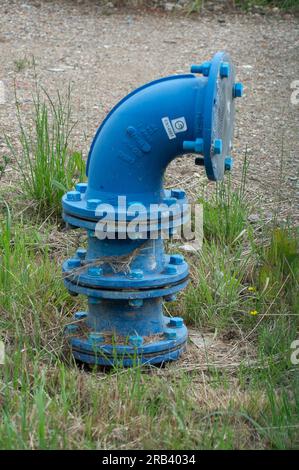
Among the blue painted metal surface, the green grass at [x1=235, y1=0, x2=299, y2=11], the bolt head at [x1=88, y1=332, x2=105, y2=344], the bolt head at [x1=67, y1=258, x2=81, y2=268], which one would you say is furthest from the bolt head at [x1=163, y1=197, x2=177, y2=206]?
the green grass at [x1=235, y1=0, x2=299, y2=11]

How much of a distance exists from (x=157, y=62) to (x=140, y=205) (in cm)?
330

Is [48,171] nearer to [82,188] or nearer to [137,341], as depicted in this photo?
[82,188]

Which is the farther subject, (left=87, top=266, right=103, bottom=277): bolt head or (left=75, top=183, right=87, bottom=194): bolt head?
(left=75, top=183, right=87, bottom=194): bolt head

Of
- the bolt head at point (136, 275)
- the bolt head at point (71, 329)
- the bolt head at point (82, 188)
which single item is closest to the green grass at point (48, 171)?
the bolt head at point (82, 188)

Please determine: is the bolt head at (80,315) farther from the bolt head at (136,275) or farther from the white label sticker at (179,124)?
the white label sticker at (179,124)

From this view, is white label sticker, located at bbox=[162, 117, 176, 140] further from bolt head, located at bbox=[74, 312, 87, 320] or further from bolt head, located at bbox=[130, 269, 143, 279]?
bolt head, located at bbox=[74, 312, 87, 320]

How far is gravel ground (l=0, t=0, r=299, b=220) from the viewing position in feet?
14.8

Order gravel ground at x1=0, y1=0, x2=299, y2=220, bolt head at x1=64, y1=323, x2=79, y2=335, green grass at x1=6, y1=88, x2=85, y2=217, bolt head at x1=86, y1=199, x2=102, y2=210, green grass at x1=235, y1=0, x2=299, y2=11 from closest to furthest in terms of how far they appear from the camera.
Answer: bolt head at x1=86, y1=199, x2=102, y2=210 < bolt head at x1=64, y1=323, x2=79, y2=335 < green grass at x1=6, y1=88, x2=85, y2=217 < gravel ground at x1=0, y1=0, x2=299, y2=220 < green grass at x1=235, y1=0, x2=299, y2=11

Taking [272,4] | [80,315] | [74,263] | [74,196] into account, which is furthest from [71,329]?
[272,4]

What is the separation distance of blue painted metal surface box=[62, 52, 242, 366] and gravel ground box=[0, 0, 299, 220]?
1211 mm

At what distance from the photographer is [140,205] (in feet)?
8.95

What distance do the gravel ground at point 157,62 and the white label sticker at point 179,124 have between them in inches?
53.3

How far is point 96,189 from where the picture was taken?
279cm

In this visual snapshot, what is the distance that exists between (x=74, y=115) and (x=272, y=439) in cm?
284
